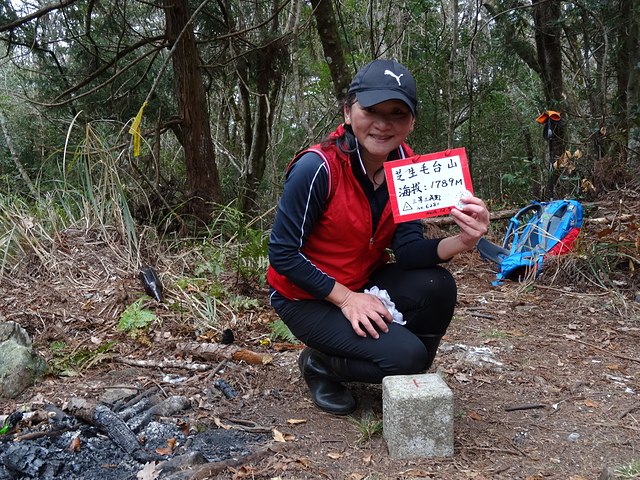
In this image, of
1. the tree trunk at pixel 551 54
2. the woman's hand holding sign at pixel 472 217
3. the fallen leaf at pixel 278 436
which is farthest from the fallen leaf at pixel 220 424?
the tree trunk at pixel 551 54

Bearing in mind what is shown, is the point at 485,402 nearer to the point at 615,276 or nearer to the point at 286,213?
the point at 286,213

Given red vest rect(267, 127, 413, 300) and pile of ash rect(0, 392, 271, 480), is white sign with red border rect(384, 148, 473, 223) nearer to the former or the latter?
red vest rect(267, 127, 413, 300)

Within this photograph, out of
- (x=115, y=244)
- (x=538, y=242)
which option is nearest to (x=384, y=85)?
(x=115, y=244)

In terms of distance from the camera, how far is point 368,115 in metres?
1.97

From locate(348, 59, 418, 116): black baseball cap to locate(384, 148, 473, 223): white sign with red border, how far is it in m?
0.20

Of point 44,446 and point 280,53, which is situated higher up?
point 280,53

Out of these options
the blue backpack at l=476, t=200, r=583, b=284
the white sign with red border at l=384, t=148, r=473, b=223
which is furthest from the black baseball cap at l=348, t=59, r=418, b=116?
the blue backpack at l=476, t=200, r=583, b=284

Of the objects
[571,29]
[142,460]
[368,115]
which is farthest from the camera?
[571,29]

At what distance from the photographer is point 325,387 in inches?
88.9

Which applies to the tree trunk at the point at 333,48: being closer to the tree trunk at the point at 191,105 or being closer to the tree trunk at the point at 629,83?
the tree trunk at the point at 191,105

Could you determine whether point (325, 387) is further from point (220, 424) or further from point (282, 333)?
point (282, 333)

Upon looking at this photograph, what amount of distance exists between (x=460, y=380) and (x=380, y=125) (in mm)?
1277

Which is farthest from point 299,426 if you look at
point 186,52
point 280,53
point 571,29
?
point 571,29

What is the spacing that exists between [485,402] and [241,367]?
117 cm
